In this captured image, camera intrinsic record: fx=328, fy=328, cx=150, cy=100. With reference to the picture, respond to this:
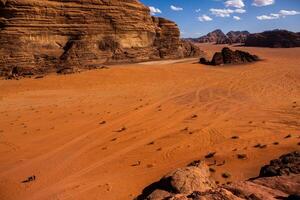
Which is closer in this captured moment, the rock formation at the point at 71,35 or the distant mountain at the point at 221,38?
the rock formation at the point at 71,35

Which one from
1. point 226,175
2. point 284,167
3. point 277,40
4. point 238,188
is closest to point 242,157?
point 226,175

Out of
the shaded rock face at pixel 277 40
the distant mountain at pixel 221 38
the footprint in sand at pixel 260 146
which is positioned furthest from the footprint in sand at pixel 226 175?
the distant mountain at pixel 221 38

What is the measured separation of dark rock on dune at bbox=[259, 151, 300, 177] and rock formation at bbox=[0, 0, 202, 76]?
1580cm

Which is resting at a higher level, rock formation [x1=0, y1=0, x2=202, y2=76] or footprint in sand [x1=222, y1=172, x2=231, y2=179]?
rock formation [x1=0, y1=0, x2=202, y2=76]

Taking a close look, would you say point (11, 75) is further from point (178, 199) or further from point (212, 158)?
point (178, 199)

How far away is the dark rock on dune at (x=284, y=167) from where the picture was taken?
164 inches

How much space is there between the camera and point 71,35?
69.5 ft

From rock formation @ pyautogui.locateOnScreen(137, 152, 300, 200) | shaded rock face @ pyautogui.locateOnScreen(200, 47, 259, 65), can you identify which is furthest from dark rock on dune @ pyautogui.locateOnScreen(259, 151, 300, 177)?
shaded rock face @ pyautogui.locateOnScreen(200, 47, 259, 65)

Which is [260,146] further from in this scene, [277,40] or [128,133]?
[277,40]

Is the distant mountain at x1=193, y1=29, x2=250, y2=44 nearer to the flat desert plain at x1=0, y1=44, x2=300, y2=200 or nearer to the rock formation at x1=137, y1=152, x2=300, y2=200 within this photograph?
the flat desert plain at x1=0, y1=44, x2=300, y2=200

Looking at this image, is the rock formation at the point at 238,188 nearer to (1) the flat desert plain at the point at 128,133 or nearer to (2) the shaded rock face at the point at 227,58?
(1) the flat desert plain at the point at 128,133

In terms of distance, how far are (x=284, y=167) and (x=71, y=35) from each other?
1890 cm

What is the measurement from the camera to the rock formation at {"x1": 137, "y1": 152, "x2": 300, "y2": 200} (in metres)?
3.11

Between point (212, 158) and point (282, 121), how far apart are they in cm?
325
